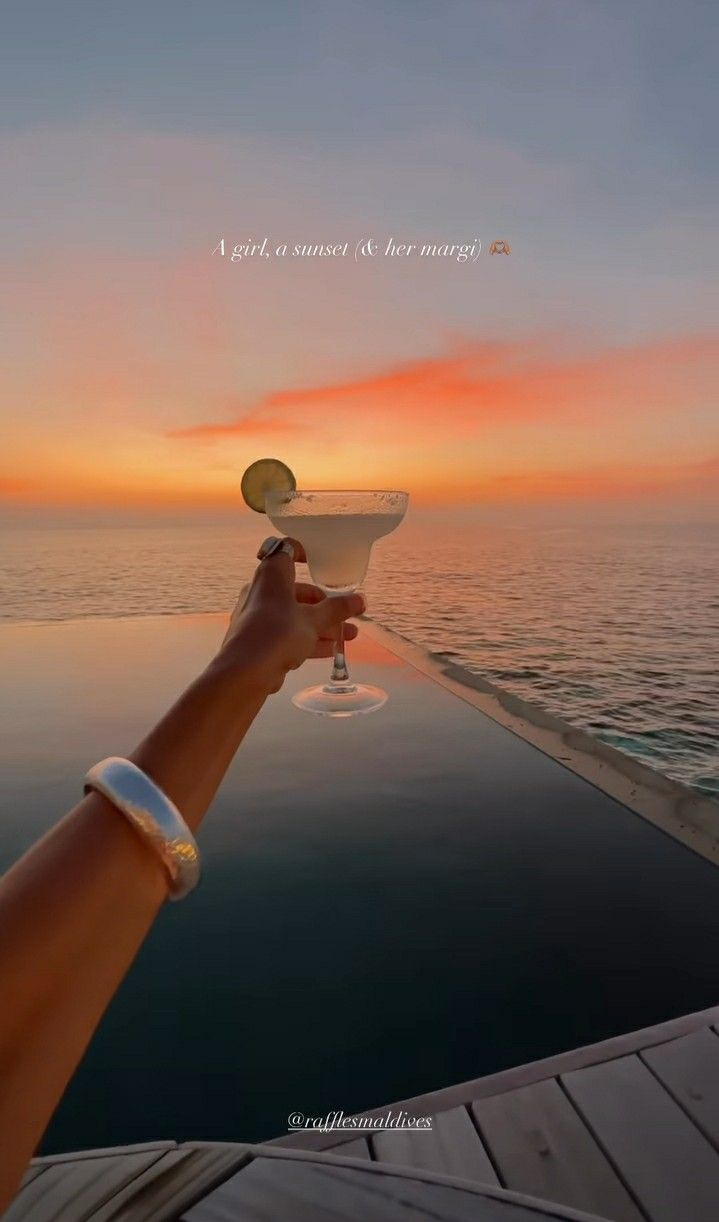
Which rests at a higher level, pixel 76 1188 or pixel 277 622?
pixel 277 622

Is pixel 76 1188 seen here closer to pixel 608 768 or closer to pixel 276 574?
pixel 276 574

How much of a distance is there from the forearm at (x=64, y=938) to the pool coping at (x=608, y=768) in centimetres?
206

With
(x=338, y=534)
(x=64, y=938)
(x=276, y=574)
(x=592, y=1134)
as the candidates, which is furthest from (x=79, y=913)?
(x=338, y=534)

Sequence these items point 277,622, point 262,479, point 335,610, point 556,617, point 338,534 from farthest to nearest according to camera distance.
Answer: point 556,617, point 262,479, point 338,534, point 335,610, point 277,622

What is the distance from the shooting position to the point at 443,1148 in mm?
1166

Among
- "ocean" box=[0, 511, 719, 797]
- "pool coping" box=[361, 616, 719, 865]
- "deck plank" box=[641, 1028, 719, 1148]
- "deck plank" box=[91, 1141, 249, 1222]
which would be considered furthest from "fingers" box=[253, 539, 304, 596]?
"ocean" box=[0, 511, 719, 797]

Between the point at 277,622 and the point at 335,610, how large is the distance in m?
0.28

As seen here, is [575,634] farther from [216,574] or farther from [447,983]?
[216,574]

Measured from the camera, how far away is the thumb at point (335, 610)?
1126 millimetres

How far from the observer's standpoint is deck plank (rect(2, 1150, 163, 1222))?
0.58 metres

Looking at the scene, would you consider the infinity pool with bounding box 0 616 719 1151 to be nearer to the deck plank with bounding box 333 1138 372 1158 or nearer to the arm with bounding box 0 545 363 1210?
the deck plank with bounding box 333 1138 372 1158

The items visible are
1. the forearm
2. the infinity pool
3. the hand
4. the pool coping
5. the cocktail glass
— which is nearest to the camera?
the forearm

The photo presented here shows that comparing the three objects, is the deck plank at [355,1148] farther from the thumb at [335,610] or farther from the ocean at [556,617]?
the ocean at [556,617]

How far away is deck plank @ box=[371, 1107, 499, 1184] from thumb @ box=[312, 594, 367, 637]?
0.85 metres
